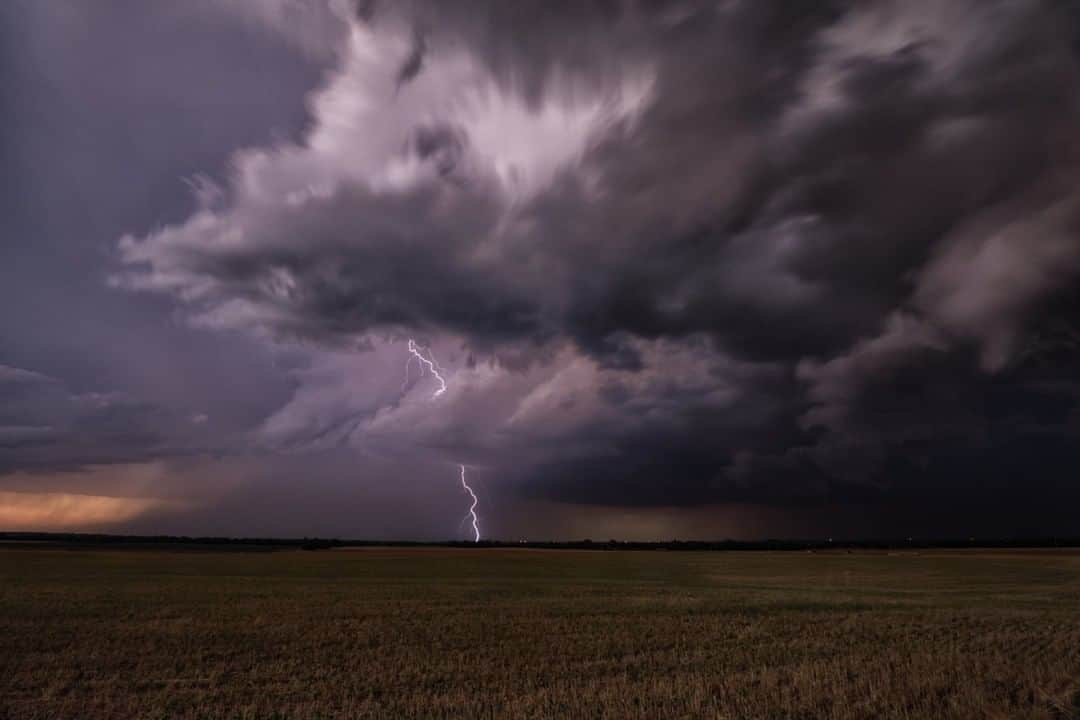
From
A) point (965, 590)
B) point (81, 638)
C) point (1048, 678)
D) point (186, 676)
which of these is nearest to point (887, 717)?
point (1048, 678)

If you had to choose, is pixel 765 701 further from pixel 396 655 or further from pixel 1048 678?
pixel 396 655

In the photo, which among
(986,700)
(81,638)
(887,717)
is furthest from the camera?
(81,638)

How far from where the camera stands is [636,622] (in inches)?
1130

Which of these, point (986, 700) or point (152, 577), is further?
point (152, 577)

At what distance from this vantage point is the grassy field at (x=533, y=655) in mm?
14555

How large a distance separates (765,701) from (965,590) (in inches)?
1653

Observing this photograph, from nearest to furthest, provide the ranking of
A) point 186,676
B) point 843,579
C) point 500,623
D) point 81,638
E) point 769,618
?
point 186,676 → point 81,638 → point 500,623 → point 769,618 → point 843,579

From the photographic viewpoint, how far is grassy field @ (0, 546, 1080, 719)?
14.6 metres

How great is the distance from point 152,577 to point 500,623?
3994 centimetres

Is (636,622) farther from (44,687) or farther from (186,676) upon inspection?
(44,687)

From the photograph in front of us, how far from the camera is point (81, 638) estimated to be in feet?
79.5

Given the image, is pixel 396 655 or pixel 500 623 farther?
pixel 500 623

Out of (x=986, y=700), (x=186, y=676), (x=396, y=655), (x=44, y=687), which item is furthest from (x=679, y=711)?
(x=44, y=687)

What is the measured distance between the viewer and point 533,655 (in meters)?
21.2
